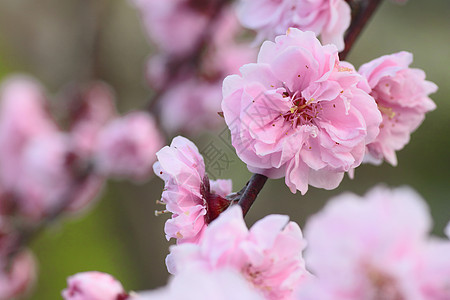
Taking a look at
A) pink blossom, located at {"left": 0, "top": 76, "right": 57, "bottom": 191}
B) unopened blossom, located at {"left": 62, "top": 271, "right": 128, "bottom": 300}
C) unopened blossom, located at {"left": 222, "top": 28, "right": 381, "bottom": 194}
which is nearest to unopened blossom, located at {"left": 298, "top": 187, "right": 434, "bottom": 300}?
unopened blossom, located at {"left": 222, "top": 28, "right": 381, "bottom": 194}

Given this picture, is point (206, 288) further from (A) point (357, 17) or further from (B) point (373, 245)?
(A) point (357, 17)

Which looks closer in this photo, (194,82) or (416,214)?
(416,214)

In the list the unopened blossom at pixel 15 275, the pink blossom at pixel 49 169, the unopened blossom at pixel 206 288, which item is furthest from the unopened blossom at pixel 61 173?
the unopened blossom at pixel 206 288

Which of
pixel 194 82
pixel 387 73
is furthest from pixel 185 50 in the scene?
pixel 387 73

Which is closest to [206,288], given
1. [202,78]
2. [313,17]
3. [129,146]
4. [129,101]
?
[313,17]

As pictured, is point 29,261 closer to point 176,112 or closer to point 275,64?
point 176,112

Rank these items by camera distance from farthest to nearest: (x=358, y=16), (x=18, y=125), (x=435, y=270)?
(x=18, y=125), (x=358, y=16), (x=435, y=270)

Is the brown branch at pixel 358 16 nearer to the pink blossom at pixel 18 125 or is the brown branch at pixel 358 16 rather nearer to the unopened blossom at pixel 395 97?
the unopened blossom at pixel 395 97

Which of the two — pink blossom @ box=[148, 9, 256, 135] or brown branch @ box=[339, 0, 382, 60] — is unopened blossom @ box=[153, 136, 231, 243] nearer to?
brown branch @ box=[339, 0, 382, 60]
